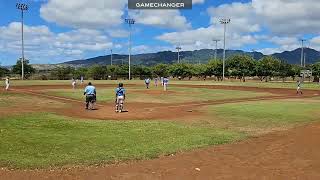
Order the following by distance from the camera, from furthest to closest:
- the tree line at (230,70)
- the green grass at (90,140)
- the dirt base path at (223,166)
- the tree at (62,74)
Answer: the tree line at (230,70), the tree at (62,74), the green grass at (90,140), the dirt base path at (223,166)

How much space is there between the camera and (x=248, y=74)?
125 meters

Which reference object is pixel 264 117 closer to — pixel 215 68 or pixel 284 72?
pixel 215 68

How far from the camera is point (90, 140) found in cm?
1542

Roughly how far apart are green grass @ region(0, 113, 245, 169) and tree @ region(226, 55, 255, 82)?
105693 millimetres

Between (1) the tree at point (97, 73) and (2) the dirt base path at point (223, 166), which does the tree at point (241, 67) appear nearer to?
(1) the tree at point (97, 73)

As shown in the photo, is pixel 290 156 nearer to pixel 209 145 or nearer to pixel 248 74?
pixel 209 145

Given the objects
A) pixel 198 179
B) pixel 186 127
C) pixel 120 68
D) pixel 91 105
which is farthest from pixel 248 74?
pixel 198 179

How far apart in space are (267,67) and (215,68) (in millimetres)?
15236

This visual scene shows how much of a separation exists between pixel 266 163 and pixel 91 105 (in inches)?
793

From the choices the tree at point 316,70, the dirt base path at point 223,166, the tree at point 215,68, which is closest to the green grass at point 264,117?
the dirt base path at point 223,166

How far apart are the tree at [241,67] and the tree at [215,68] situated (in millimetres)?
2639

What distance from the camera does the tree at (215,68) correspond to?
129350mm

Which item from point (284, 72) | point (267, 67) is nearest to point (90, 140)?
point (267, 67)

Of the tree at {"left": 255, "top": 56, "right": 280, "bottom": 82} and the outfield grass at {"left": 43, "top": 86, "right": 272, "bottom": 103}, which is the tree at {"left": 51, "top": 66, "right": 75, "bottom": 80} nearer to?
the tree at {"left": 255, "top": 56, "right": 280, "bottom": 82}
